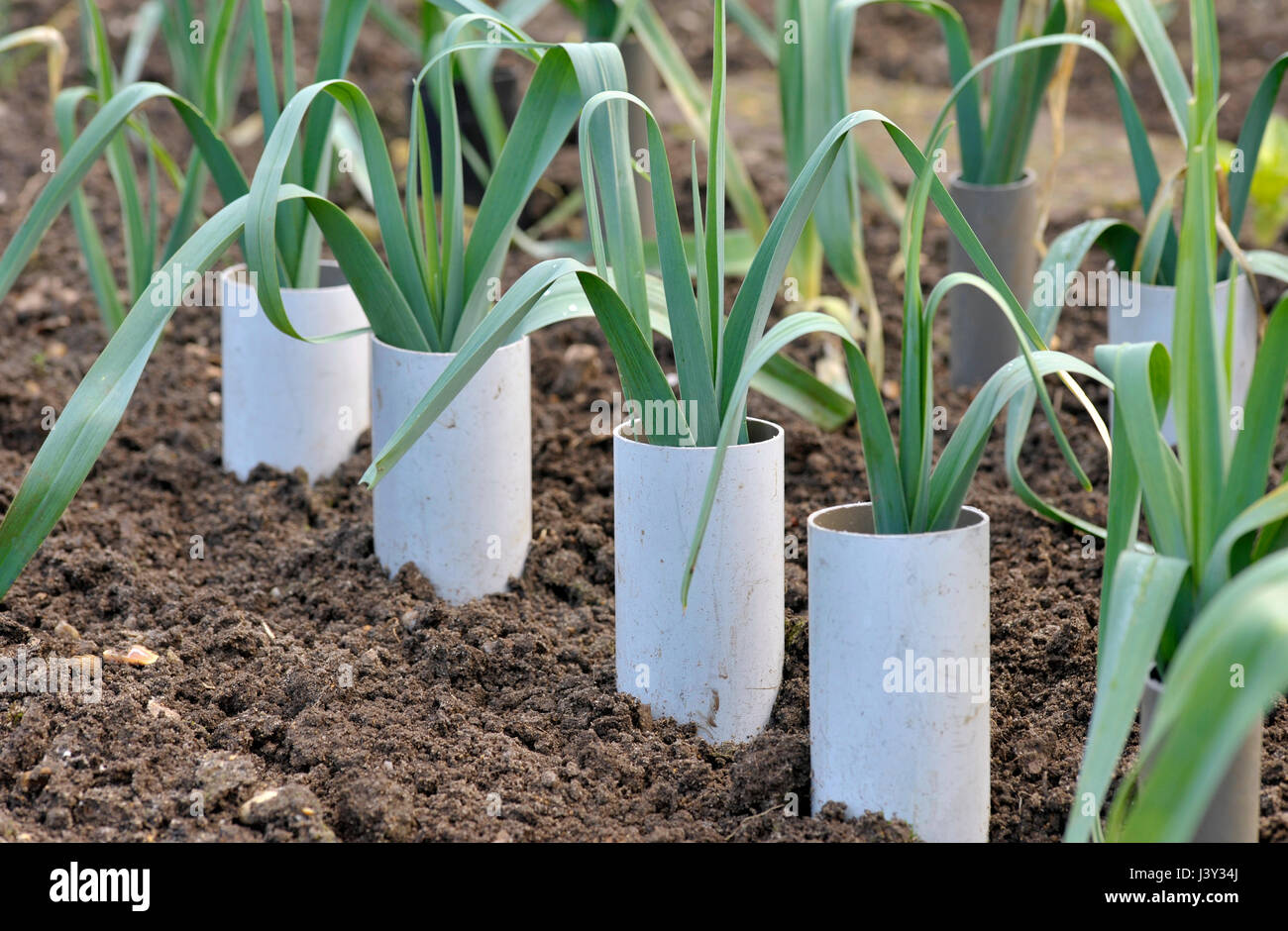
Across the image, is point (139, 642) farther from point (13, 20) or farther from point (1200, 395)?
point (13, 20)

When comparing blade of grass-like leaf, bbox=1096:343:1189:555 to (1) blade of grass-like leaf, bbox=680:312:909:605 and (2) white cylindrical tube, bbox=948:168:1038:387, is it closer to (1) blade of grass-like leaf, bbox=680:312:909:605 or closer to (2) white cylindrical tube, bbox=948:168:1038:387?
(1) blade of grass-like leaf, bbox=680:312:909:605

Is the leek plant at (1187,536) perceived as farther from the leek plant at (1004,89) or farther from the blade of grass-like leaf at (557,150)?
the leek plant at (1004,89)

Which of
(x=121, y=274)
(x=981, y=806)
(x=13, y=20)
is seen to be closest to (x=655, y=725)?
(x=981, y=806)

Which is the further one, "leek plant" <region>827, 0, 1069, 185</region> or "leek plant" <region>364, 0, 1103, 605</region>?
"leek plant" <region>827, 0, 1069, 185</region>

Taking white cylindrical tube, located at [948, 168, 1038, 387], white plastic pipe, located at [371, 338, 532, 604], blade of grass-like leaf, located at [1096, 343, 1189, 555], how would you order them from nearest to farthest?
blade of grass-like leaf, located at [1096, 343, 1189, 555] → white plastic pipe, located at [371, 338, 532, 604] → white cylindrical tube, located at [948, 168, 1038, 387]

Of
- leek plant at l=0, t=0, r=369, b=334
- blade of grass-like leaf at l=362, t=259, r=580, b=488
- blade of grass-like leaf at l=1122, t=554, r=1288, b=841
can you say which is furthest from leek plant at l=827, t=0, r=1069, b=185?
blade of grass-like leaf at l=1122, t=554, r=1288, b=841

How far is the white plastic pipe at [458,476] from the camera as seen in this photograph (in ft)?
5.54

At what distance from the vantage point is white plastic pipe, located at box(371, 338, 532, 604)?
1.69 meters

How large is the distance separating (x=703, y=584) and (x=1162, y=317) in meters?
0.99

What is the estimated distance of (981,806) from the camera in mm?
1265

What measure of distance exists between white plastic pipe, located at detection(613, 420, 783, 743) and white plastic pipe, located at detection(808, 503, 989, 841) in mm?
161

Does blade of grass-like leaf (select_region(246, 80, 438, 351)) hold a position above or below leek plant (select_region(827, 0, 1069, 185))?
below

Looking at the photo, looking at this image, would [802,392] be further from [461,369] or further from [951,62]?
[461,369]
